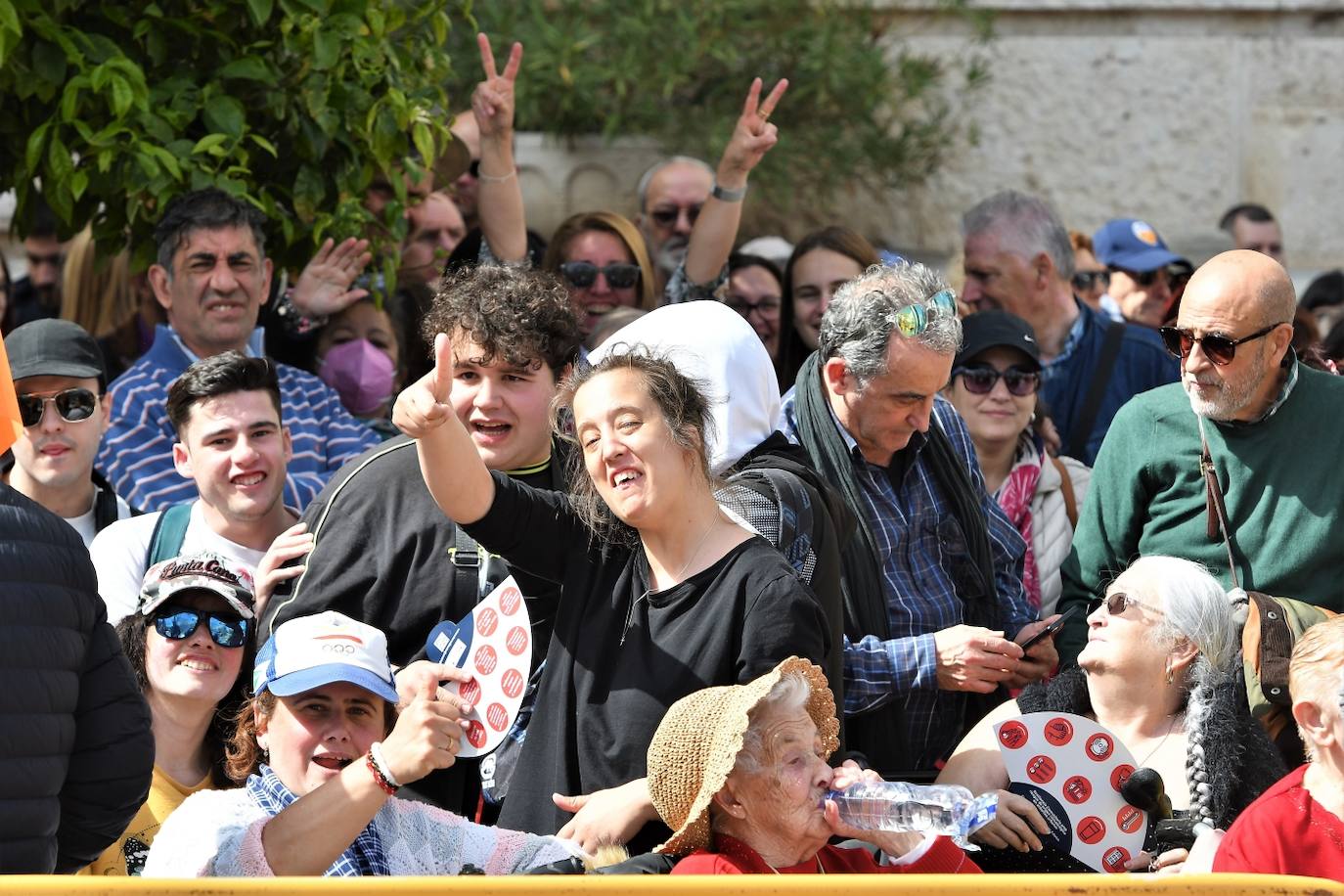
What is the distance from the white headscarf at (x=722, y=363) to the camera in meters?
4.08

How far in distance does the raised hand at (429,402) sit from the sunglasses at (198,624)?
835 mm

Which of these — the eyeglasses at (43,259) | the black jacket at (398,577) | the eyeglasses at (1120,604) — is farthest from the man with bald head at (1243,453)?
the eyeglasses at (43,259)

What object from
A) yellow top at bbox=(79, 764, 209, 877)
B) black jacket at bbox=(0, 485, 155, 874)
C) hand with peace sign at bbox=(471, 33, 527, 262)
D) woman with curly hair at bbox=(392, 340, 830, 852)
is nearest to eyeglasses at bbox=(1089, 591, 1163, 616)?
woman with curly hair at bbox=(392, 340, 830, 852)

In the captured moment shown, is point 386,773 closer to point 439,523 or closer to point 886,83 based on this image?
point 439,523

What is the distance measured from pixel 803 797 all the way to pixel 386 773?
0.70m

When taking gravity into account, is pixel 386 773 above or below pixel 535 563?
below

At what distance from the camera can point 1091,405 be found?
602cm

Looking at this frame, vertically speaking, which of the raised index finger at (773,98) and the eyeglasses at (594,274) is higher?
the raised index finger at (773,98)

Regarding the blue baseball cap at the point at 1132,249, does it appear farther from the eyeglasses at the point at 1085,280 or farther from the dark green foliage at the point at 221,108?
the dark green foliage at the point at 221,108

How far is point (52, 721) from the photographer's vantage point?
10.9 ft

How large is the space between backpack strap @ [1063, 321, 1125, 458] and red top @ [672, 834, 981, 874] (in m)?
2.48

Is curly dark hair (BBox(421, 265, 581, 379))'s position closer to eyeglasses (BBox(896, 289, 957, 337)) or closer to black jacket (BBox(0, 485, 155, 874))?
eyeglasses (BBox(896, 289, 957, 337))

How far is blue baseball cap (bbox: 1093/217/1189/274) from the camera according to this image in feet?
23.5

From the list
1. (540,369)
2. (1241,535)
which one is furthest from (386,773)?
(1241,535)
